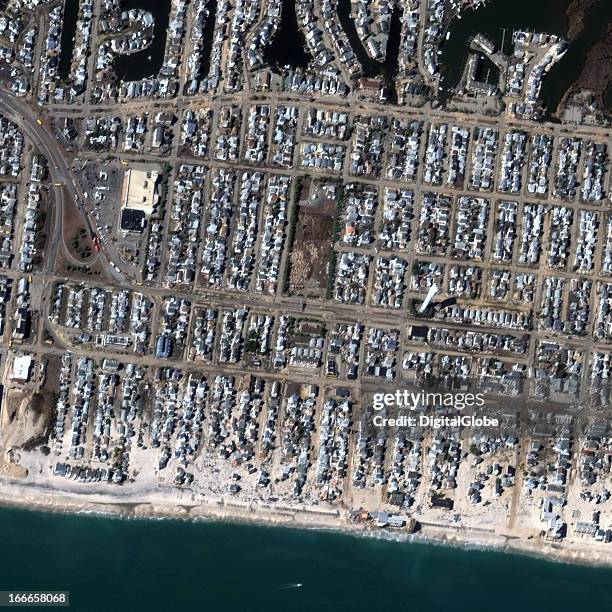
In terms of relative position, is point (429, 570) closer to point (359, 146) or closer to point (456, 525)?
point (456, 525)

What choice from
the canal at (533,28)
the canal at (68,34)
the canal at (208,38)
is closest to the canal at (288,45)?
the canal at (208,38)

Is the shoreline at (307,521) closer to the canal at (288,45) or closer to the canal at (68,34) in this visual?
the canal at (68,34)

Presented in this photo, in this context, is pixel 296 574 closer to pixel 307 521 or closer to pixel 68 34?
pixel 307 521

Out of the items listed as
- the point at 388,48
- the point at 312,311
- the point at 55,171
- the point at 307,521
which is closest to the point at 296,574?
the point at 307,521

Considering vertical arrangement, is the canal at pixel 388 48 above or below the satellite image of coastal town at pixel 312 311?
above

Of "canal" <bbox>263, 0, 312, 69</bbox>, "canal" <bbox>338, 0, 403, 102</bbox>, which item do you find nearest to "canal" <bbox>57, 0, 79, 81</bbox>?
"canal" <bbox>263, 0, 312, 69</bbox>

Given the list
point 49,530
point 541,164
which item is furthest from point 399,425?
point 49,530

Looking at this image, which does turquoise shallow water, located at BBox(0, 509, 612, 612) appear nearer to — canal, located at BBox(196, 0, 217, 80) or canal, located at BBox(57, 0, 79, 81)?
canal, located at BBox(57, 0, 79, 81)
